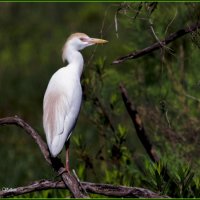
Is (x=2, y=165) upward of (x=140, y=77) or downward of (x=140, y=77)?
downward

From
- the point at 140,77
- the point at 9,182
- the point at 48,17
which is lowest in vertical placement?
the point at 9,182

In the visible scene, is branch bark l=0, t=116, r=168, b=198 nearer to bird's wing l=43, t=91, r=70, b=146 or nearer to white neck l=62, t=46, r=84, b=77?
bird's wing l=43, t=91, r=70, b=146

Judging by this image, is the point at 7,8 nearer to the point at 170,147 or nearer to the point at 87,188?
the point at 170,147

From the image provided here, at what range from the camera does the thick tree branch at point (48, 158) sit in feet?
8.63

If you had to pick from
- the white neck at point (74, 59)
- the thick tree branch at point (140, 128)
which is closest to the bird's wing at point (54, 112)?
the white neck at point (74, 59)

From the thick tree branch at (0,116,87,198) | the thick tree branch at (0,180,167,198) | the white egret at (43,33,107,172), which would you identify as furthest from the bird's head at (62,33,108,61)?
the thick tree branch at (0,180,167,198)

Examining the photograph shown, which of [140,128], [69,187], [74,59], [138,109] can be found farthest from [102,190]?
[138,109]

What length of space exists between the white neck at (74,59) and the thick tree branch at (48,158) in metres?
0.36

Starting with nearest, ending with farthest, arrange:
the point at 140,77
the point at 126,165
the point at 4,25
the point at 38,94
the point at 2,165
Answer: the point at 126,165 < the point at 140,77 < the point at 2,165 < the point at 38,94 < the point at 4,25

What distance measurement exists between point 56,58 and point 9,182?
4.57m

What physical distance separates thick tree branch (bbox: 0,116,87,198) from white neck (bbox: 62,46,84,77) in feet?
1.17

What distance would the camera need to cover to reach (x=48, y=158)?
2.94 m

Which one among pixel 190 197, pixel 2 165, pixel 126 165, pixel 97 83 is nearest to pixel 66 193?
pixel 126 165

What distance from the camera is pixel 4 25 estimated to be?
10945 mm
